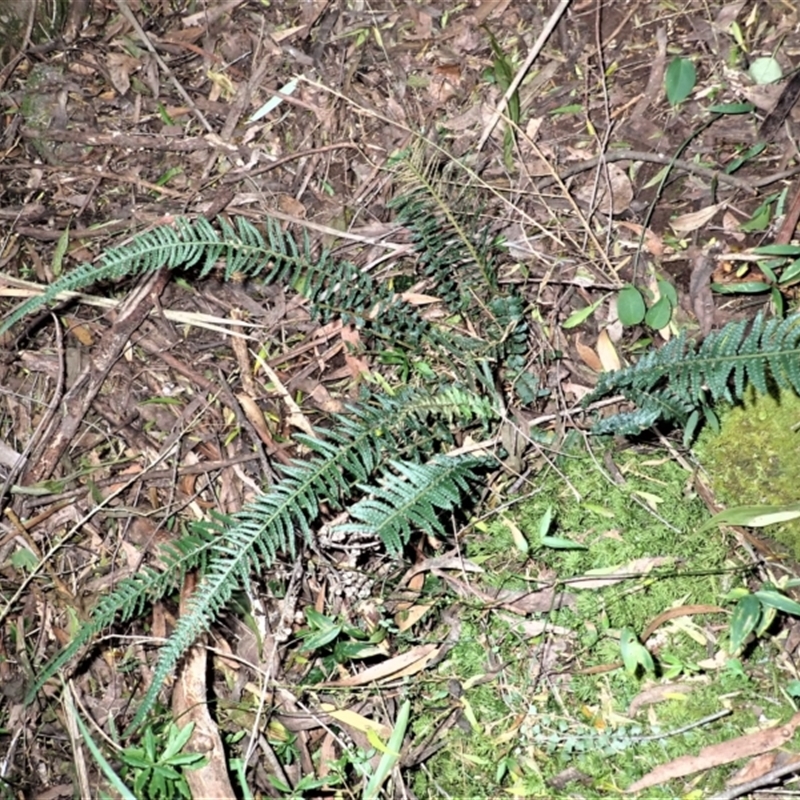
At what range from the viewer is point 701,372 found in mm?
2338

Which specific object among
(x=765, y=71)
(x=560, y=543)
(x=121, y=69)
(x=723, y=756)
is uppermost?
(x=121, y=69)

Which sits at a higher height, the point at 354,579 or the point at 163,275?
the point at 163,275

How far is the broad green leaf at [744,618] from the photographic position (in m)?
2.25

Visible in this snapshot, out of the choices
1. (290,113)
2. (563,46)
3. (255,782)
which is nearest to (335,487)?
(255,782)

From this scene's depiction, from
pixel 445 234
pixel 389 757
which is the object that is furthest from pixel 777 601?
pixel 445 234

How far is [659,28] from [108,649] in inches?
115

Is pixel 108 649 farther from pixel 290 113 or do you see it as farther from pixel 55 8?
pixel 55 8

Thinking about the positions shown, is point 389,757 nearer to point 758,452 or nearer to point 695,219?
point 758,452

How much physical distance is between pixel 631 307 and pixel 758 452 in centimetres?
60

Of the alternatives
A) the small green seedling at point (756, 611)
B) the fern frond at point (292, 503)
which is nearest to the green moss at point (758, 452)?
the small green seedling at point (756, 611)

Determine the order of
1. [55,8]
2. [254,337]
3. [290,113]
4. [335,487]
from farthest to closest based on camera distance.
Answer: [55,8] < [290,113] < [254,337] < [335,487]

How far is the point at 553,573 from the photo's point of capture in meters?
2.60

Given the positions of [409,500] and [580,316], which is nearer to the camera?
[409,500]

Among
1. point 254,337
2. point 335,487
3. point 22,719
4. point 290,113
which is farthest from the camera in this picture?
point 290,113
